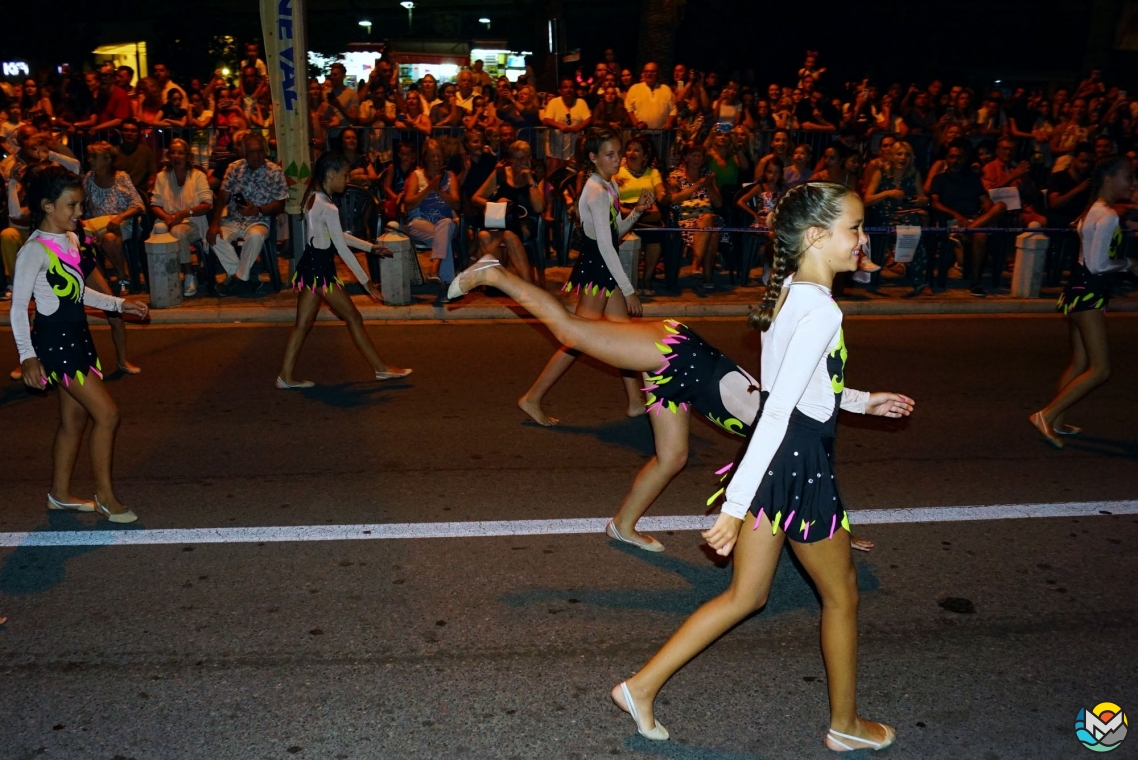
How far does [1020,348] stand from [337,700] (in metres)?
8.28

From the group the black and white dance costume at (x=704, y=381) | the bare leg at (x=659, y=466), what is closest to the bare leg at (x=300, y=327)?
the bare leg at (x=659, y=466)

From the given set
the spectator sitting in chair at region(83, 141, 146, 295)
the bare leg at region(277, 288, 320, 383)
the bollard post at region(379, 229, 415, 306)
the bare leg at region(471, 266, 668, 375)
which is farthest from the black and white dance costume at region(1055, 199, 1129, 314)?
the spectator sitting in chair at region(83, 141, 146, 295)

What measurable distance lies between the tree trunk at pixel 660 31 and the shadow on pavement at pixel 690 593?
17.0m

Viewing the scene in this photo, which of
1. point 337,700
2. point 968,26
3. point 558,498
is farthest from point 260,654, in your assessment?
point 968,26

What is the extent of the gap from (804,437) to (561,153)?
1305cm

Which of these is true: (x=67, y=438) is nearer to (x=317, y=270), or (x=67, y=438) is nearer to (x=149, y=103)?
(x=317, y=270)

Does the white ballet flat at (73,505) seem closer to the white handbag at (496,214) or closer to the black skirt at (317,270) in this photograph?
the black skirt at (317,270)

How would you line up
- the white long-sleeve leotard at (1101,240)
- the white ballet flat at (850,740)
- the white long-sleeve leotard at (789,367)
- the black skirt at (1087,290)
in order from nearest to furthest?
the white long-sleeve leotard at (789,367)
the white ballet flat at (850,740)
the white long-sleeve leotard at (1101,240)
the black skirt at (1087,290)

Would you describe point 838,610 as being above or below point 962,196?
below

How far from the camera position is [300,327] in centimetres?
878

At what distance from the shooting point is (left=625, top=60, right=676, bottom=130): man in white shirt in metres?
16.2

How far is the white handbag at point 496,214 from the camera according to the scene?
1222cm

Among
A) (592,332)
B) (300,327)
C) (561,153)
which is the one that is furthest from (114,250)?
(592,332)

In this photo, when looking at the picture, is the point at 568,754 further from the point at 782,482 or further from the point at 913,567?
the point at 913,567
